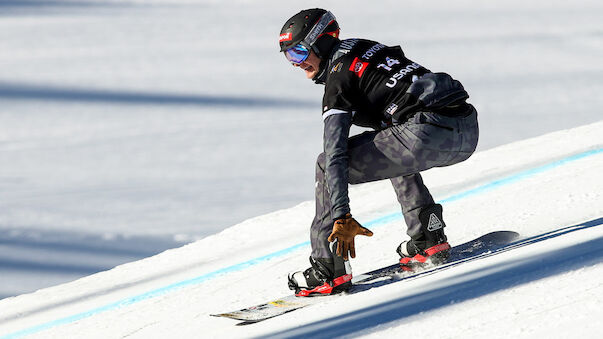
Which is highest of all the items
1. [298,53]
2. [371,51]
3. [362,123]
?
[298,53]

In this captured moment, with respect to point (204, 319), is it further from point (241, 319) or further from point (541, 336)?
point (541, 336)

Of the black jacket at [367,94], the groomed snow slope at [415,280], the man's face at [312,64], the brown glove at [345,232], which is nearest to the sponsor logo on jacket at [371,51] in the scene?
the black jacket at [367,94]

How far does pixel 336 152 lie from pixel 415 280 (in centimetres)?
62

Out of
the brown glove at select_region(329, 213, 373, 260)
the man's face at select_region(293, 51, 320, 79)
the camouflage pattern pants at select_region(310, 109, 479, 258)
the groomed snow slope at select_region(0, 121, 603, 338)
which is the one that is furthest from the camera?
the man's face at select_region(293, 51, 320, 79)

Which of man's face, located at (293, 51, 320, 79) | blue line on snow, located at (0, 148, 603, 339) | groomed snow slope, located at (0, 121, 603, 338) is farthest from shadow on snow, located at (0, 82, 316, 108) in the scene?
man's face, located at (293, 51, 320, 79)

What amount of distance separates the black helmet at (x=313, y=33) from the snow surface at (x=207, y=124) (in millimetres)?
1181

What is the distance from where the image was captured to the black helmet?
383cm

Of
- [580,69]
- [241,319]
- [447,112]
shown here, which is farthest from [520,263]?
[580,69]

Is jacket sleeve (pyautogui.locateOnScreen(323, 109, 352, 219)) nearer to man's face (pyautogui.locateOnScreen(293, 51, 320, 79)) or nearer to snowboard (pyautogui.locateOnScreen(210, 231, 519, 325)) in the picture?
man's face (pyautogui.locateOnScreen(293, 51, 320, 79))

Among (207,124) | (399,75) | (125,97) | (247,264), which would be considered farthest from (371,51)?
(125,97)

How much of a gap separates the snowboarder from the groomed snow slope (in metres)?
0.28

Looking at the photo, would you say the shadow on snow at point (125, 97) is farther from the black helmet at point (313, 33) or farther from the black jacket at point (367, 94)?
the black jacket at point (367, 94)

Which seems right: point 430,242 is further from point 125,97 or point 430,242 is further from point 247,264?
point 125,97

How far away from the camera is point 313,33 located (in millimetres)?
3824
